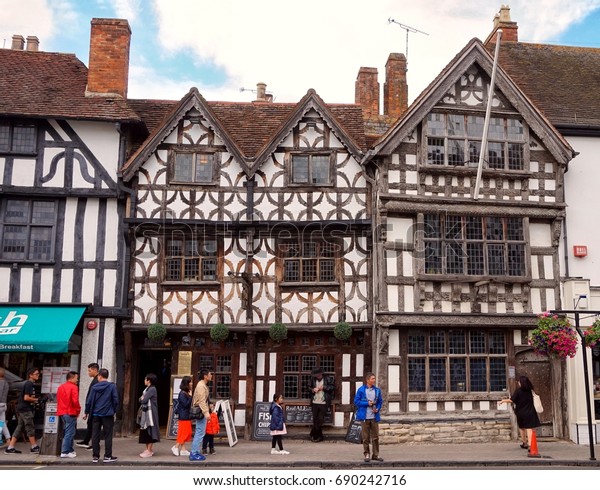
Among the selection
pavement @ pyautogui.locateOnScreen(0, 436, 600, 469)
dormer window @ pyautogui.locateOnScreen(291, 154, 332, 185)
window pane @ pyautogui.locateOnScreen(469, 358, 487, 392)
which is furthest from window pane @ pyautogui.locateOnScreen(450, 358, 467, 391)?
dormer window @ pyautogui.locateOnScreen(291, 154, 332, 185)

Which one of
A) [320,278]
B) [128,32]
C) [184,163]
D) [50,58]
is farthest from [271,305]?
[50,58]

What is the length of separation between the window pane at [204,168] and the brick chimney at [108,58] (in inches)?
115

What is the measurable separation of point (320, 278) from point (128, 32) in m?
8.58

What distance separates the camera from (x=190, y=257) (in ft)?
53.4

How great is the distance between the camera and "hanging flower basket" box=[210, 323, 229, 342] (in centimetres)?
1541

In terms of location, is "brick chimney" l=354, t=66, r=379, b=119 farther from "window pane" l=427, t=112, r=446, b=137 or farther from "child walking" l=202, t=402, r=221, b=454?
"child walking" l=202, t=402, r=221, b=454

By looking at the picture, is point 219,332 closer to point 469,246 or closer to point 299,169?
point 299,169

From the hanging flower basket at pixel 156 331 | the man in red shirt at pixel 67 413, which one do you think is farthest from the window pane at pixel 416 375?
the man in red shirt at pixel 67 413

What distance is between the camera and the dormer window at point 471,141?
16078 millimetres

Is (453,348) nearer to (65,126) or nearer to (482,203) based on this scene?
(482,203)

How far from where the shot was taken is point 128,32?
1772cm

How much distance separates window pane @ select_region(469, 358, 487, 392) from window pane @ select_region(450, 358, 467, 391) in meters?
0.17

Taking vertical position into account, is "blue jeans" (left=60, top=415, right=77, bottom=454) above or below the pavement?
above

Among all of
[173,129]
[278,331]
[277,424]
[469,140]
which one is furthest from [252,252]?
[469,140]
